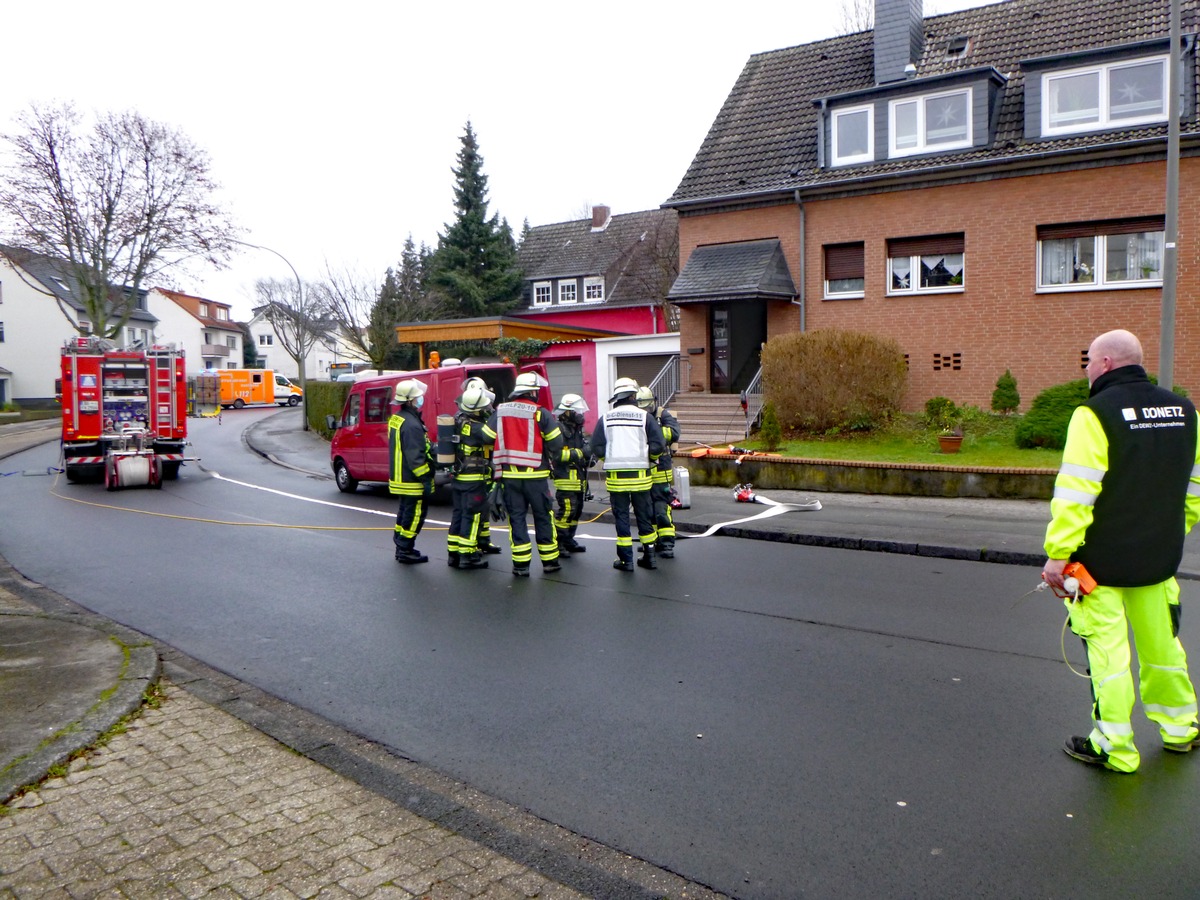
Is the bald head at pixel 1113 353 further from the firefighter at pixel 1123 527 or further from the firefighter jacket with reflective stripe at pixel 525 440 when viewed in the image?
the firefighter jacket with reflective stripe at pixel 525 440

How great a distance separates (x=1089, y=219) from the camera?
1886 cm

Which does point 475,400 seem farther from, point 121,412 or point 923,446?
point 121,412

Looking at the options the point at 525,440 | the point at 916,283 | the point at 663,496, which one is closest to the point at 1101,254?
the point at 916,283

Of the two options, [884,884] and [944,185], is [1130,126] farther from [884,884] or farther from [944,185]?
[884,884]

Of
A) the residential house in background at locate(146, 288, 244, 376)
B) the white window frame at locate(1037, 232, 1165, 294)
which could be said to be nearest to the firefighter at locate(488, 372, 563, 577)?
the white window frame at locate(1037, 232, 1165, 294)

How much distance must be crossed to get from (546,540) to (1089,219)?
49.5 ft

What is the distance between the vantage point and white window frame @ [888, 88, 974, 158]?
20375mm

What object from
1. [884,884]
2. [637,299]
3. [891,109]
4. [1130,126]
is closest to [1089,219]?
[1130,126]

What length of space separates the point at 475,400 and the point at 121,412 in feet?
45.5

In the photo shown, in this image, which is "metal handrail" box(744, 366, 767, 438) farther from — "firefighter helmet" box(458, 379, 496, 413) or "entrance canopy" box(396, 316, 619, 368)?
"firefighter helmet" box(458, 379, 496, 413)

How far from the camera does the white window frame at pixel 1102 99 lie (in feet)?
60.6

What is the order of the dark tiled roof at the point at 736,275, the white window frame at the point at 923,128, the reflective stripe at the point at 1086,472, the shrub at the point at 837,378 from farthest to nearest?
the dark tiled roof at the point at 736,275 < the white window frame at the point at 923,128 < the shrub at the point at 837,378 < the reflective stripe at the point at 1086,472

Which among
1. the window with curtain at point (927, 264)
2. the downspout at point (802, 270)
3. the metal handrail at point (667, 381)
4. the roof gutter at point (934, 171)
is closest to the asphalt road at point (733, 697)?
the window with curtain at point (927, 264)

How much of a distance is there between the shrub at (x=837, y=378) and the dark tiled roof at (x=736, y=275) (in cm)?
365
